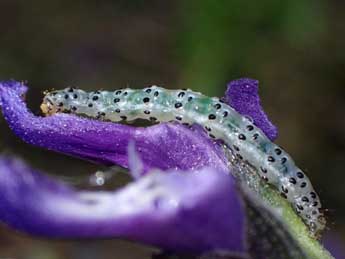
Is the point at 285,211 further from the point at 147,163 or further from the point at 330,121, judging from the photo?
the point at 330,121

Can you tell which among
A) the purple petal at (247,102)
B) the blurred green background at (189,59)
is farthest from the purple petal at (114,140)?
the blurred green background at (189,59)

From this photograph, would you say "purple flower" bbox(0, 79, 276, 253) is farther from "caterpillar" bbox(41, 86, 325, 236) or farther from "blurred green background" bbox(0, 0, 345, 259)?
"blurred green background" bbox(0, 0, 345, 259)

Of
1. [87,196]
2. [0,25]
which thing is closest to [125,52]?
[0,25]

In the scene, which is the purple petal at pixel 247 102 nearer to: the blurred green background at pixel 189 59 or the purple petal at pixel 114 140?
the purple petal at pixel 114 140

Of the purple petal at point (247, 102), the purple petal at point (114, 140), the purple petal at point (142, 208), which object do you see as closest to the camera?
the purple petal at point (142, 208)

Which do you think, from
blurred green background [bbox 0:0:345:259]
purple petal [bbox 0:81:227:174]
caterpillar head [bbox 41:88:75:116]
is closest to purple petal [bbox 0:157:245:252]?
purple petal [bbox 0:81:227:174]

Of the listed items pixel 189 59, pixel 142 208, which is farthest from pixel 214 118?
pixel 189 59
